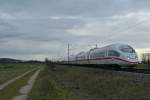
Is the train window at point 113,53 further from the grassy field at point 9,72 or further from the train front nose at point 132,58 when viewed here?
the grassy field at point 9,72

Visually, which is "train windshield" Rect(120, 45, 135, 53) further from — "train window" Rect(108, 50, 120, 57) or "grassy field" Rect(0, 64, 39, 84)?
"grassy field" Rect(0, 64, 39, 84)

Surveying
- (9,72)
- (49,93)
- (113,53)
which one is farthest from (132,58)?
(9,72)

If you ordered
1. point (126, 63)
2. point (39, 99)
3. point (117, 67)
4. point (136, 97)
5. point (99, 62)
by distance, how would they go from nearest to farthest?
point (136, 97)
point (39, 99)
point (126, 63)
point (117, 67)
point (99, 62)

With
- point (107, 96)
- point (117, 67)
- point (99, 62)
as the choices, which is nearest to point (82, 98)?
point (107, 96)

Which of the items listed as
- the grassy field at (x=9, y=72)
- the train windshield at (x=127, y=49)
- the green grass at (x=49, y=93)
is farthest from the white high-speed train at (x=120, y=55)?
the green grass at (x=49, y=93)

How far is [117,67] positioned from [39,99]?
25.1m

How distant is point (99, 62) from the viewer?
50500 millimetres

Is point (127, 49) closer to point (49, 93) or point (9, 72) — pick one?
point (49, 93)

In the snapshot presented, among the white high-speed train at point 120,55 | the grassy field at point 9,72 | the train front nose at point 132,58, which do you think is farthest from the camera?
the grassy field at point 9,72

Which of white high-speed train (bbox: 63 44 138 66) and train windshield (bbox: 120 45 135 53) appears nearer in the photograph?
white high-speed train (bbox: 63 44 138 66)

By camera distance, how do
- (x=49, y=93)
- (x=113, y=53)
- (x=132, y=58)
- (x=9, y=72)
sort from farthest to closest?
(x=9, y=72)
(x=113, y=53)
(x=132, y=58)
(x=49, y=93)

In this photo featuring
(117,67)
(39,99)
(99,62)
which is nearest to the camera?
(39,99)

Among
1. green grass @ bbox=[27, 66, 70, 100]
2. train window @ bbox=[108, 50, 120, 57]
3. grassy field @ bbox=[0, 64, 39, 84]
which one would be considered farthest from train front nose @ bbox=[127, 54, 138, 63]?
grassy field @ bbox=[0, 64, 39, 84]

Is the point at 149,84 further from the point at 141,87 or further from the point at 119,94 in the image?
the point at 119,94
